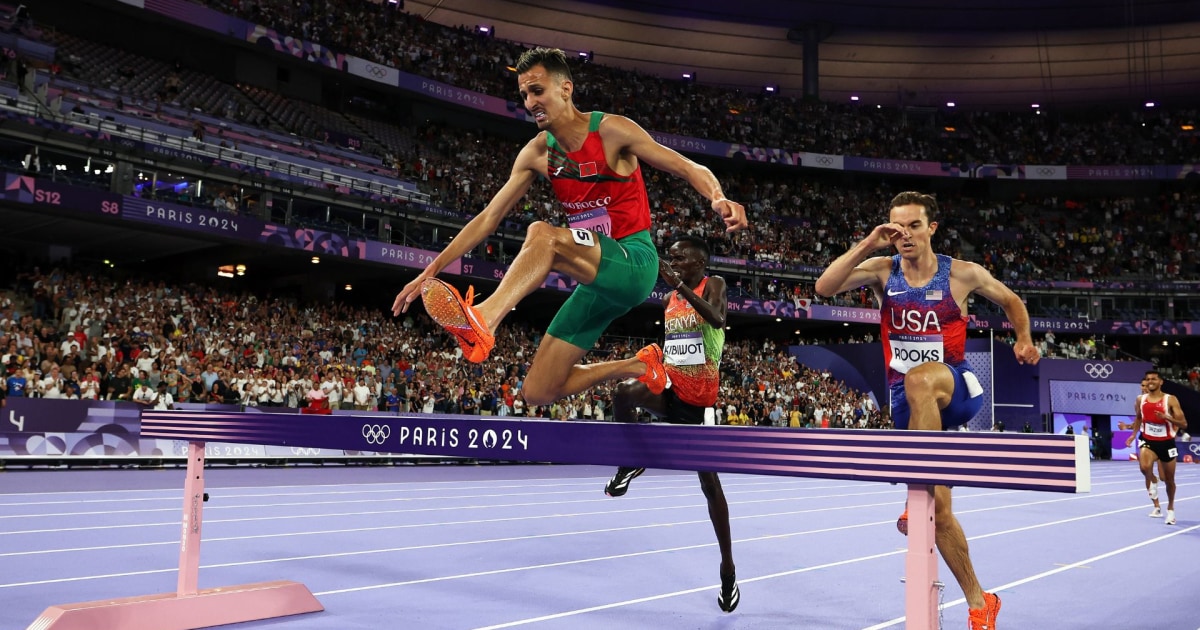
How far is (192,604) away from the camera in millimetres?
5148

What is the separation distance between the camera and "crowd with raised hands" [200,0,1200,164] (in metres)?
37.2

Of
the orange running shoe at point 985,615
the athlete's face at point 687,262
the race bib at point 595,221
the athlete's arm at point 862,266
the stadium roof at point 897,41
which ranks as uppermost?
the stadium roof at point 897,41

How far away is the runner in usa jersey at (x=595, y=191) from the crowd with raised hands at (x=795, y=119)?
32.4 m

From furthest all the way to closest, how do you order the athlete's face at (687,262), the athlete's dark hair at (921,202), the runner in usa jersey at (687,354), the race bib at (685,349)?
the athlete's face at (687,262), the race bib at (685,349), the runner in usa jersey at (687,354), the athlete's dark hair at (921,202)

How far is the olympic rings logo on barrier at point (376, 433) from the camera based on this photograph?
4.60m

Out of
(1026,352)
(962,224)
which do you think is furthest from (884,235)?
(962,224)

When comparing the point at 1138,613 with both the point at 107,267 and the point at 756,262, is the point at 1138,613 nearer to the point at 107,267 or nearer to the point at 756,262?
the point at 107,267

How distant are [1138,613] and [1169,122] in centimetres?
5118

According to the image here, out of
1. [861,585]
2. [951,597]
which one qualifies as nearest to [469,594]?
[861,585]

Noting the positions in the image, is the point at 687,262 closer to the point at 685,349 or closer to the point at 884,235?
the point at 685,349

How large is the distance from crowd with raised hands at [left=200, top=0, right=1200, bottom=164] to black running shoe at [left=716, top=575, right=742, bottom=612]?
3225 cm

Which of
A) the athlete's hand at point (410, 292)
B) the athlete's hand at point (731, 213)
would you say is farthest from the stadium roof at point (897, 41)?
the athlete's hand at point (731, 213)

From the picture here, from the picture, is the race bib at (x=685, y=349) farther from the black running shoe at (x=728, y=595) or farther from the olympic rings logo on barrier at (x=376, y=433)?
the olympic rings logo on barrier at (x=376, y=433)

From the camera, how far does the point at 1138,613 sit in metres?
5.83
